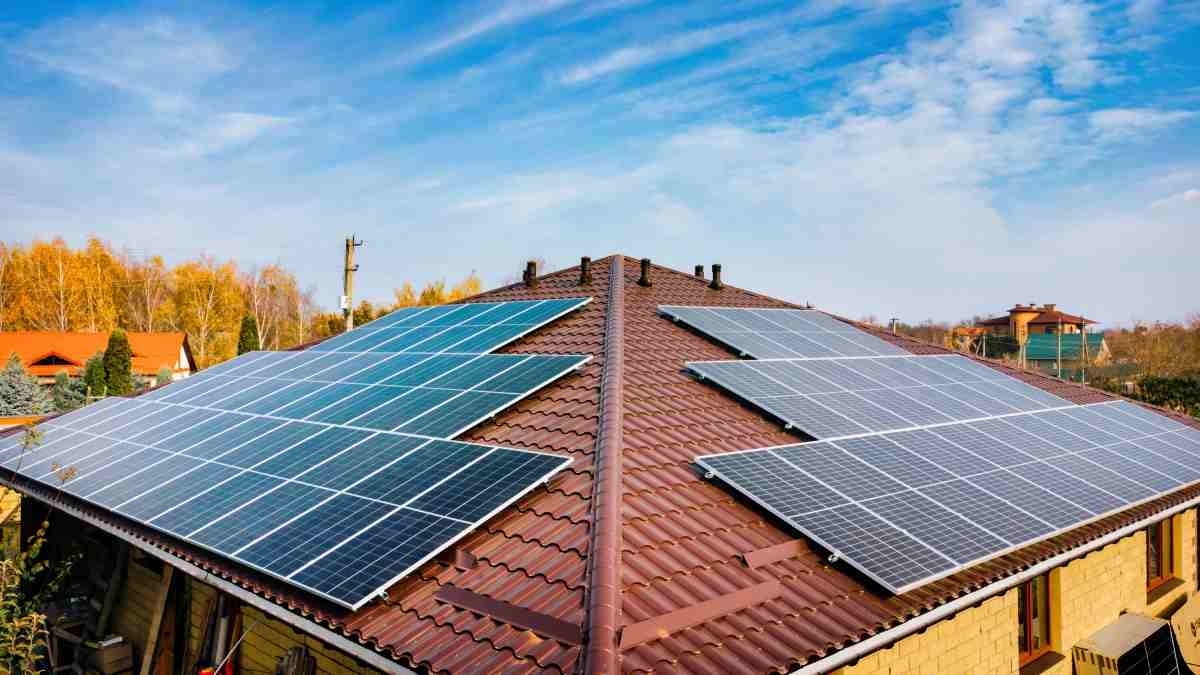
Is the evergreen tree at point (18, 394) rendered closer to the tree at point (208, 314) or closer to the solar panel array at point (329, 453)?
the tree at point (208, 314)

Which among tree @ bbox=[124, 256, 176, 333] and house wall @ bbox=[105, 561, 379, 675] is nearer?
house wall @ bbox=[105, 561, 379, 675]

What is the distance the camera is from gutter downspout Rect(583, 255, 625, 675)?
4.61 meters

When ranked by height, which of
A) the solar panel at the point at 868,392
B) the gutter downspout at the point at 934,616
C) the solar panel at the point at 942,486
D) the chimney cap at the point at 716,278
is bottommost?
the gutter downspout at the point at 934,616

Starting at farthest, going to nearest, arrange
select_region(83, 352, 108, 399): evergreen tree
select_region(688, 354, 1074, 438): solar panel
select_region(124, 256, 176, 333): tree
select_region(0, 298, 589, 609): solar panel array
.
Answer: select_region(124, 256, 176, 333): tree
select_region(83, 352, 108, 399): evergreen tree
select_region(688, 354, 1074, 438): solar panel
select_region(0, 298, 589, 609): solar panel array

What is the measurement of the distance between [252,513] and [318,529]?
1295 millimetres

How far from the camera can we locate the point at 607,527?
Answer: 6113 mm

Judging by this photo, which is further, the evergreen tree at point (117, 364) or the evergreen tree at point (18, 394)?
the evergreen tree at point (117, 364)

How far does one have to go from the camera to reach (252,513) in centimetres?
780

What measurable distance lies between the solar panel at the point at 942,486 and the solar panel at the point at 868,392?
1.39 feet

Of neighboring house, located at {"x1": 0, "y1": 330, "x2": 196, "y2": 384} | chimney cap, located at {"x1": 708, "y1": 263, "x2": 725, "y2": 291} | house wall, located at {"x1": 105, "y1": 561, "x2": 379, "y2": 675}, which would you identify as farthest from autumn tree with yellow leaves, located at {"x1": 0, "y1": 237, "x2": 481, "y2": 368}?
house wall, located at {"x1": 105, "y1": 561, "x2": 379, "y2": 675}

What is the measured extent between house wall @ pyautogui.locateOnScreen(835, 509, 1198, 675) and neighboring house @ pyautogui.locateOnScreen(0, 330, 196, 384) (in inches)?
2290

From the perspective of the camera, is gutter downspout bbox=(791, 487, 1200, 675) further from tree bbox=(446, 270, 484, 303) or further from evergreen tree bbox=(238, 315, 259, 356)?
tree bbox=(446, 270, 484, 303)

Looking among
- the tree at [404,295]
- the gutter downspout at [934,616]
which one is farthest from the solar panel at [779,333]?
the tree at [404,295]

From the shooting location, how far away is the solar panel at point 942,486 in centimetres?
674
